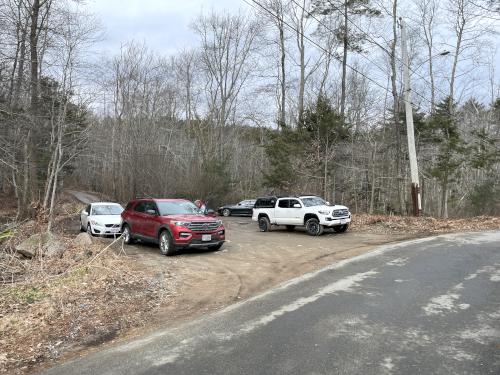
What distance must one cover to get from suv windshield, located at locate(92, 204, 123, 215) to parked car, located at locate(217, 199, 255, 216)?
13571 mm

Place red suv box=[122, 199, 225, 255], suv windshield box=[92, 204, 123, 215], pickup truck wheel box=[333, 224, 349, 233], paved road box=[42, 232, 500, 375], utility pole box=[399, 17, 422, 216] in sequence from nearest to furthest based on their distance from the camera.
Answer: paved road box=[42, 232, 500, 375]
red suv box=[122, 199, 225, 255]
pickup truck wheel box=[333, 224, 349, 233]
suv windshield box=[92, 204, 123, 215]
utility pole box=[399, 17, 422, 216]

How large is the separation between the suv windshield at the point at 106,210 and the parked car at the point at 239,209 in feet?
44.5

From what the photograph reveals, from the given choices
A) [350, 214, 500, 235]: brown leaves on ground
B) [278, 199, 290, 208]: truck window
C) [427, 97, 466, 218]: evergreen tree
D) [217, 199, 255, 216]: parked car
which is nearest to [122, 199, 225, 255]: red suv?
[278, 199, 290, 208]: truck window

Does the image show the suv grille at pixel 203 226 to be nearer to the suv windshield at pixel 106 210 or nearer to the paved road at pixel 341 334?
the paved road at pixel 341 334

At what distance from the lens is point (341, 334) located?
5609 millimetres

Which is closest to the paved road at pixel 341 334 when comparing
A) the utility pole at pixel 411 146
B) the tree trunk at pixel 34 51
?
the utility pole at pixel 411 146

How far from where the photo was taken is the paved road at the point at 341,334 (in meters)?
4.70

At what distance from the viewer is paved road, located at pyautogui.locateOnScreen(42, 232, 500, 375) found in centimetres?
470

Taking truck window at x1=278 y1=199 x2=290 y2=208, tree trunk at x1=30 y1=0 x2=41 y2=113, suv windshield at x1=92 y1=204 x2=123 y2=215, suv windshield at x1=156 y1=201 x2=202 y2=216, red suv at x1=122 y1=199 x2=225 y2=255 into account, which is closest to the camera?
red suv at x1=122 y1=199 x2=225 y2=255

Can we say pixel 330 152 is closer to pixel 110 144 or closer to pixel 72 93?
pixel 72 93

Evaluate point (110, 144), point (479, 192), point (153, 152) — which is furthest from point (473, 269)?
point (110, 144)

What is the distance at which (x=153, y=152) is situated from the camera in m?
37.2

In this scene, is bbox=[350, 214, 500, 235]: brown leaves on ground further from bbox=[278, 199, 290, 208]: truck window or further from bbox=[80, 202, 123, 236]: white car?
bbox=[80, 202, 123, 236]: white car

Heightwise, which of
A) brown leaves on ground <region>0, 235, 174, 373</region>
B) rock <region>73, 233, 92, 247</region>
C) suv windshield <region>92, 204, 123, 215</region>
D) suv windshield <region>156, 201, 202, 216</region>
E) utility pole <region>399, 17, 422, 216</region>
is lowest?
brown leaves on ground <region>0, 235, 174, 373</region>
